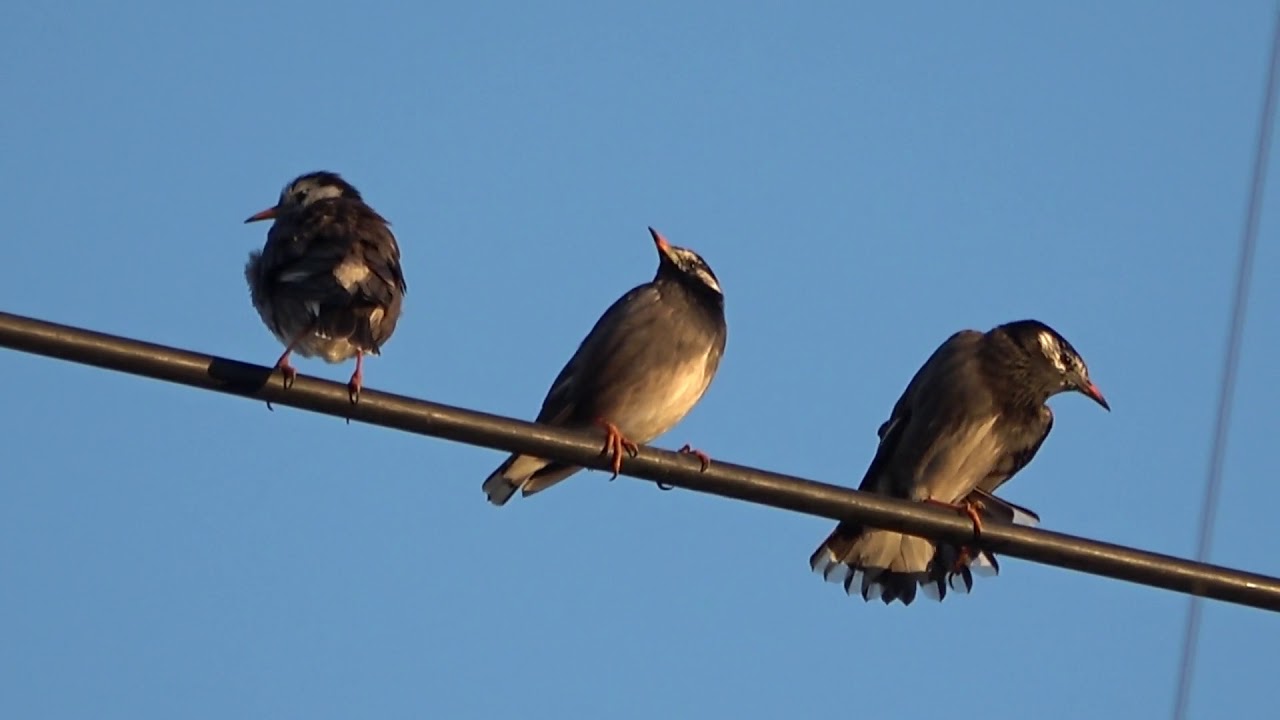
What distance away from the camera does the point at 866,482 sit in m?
8.81

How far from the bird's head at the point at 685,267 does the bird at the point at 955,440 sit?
1043 mm

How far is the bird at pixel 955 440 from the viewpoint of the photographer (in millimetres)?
8086

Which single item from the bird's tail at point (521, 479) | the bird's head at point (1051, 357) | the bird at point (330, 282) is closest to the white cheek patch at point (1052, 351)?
the bird's head at point (1051, 357)

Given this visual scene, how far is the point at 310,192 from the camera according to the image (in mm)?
9164

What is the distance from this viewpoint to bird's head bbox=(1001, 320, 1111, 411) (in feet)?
29.1

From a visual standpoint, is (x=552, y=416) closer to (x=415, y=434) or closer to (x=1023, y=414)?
(x=1023, y=414)

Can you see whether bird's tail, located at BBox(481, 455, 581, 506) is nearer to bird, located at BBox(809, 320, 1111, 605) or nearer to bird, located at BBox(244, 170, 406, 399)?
bird, located at BBox(244, 170, 406, 399)

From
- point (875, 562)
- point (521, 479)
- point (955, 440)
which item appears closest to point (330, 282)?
point (521, 479)

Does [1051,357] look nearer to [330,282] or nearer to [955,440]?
[955,440]

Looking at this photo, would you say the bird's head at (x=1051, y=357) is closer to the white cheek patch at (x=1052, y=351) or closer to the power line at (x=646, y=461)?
the white cheek patch at (x=1052, y=351)

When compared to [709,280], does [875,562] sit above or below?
below

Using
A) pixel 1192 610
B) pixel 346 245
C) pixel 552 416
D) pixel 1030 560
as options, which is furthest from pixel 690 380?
pixel 1030 560

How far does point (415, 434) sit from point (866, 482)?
402 cm

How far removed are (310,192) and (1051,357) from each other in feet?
11.6
